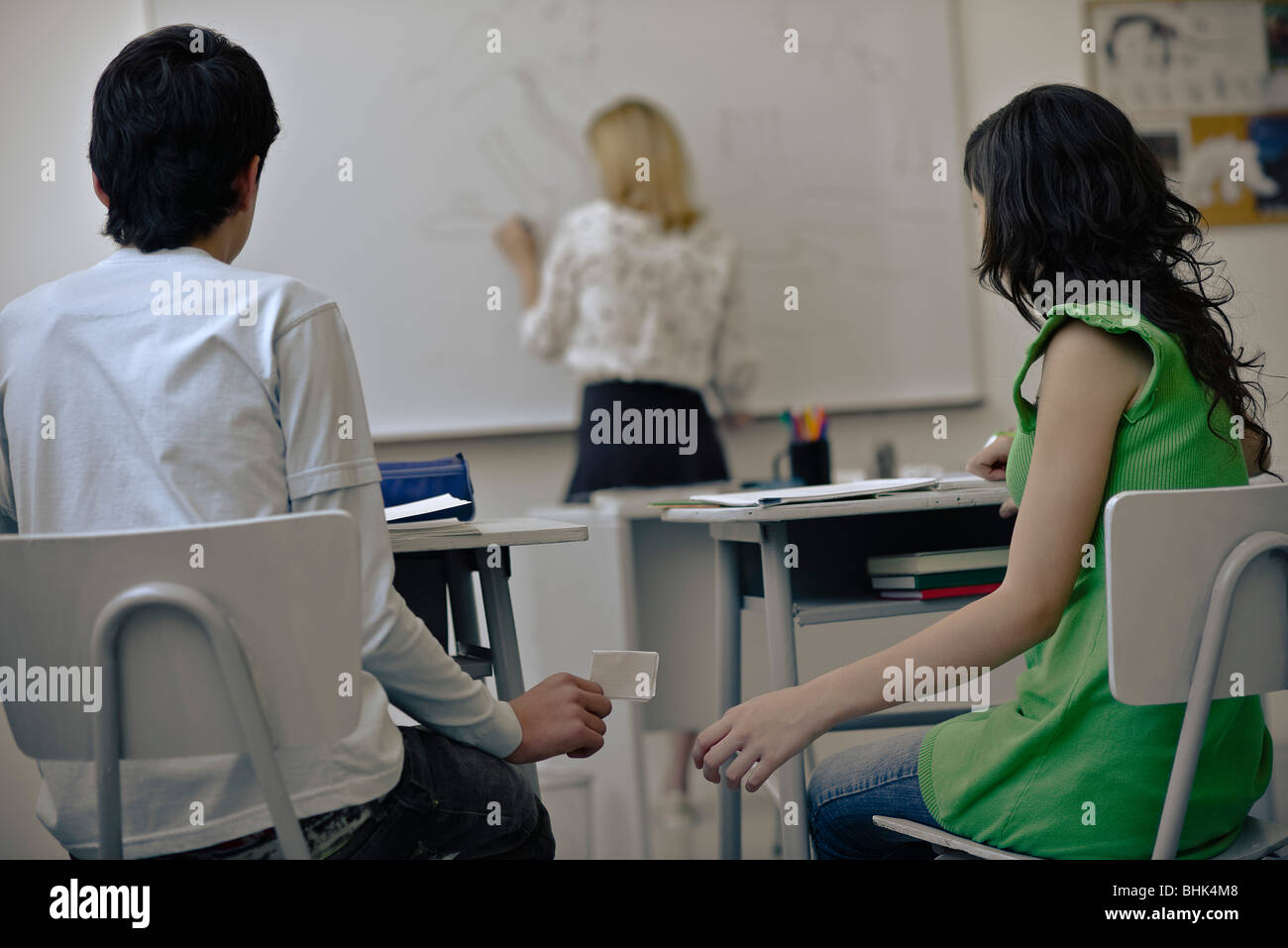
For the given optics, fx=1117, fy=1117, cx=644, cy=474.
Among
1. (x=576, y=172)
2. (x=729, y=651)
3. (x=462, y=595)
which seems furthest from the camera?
(x=576, y=172)

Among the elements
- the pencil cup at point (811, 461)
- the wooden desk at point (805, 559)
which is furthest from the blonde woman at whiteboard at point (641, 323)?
the wooden desk at point (805, 559)

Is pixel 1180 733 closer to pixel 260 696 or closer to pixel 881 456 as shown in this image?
pixel 260 696

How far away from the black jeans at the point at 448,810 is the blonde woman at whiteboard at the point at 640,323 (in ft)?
6.17

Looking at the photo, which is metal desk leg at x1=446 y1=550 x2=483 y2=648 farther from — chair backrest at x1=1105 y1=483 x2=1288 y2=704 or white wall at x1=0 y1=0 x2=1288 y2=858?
white wall at x1=0 y1=0 x2=1288 y2=858

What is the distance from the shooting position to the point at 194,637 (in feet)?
2.97

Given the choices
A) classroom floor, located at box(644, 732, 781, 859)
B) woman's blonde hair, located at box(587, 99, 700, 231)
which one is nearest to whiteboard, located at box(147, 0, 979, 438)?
woman's blonde hair, located at box(587, 99, 700, 231)

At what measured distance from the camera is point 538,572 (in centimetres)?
253

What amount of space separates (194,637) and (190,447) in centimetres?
A: 18

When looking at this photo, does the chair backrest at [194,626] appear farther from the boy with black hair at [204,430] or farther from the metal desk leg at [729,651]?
the metal desk leg at [729,651]

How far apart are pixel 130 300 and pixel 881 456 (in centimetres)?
195

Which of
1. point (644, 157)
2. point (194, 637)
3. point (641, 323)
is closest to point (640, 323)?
point (641, 323)

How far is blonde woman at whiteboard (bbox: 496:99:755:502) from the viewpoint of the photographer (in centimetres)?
305

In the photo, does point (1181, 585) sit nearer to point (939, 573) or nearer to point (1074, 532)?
point (1074, 532)
